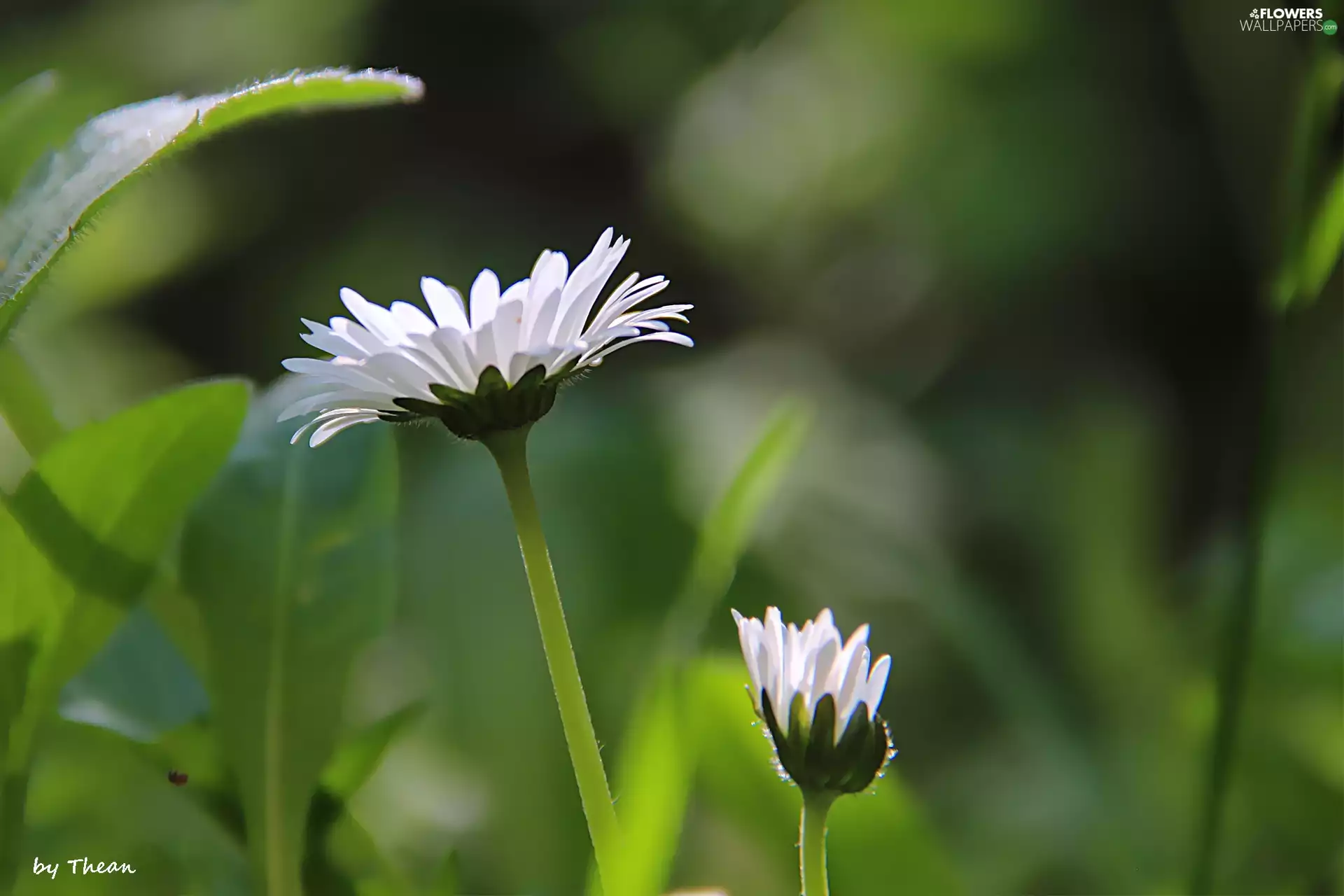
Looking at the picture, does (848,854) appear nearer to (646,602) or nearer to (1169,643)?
(646,602)

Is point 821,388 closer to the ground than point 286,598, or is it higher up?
higher up

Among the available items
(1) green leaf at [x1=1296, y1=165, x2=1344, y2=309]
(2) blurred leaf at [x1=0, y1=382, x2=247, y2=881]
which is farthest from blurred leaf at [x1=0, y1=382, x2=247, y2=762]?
(1) green leaf at [x1=1296, y1=165, x2=1344, y2=309]

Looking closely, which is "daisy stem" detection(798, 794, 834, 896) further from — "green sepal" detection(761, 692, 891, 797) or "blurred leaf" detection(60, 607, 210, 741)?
"blurred leaf" detection(60, 607, 210, 741)

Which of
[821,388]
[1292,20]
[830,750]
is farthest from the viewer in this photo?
[821,388]

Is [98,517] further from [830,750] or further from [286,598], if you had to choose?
[830,750]

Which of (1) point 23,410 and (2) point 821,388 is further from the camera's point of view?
(2) point 821,388

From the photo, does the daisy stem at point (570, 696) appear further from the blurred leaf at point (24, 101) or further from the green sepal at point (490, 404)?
the blurred leaf at point (24, 101)

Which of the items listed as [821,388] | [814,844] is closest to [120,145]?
[814,844]
